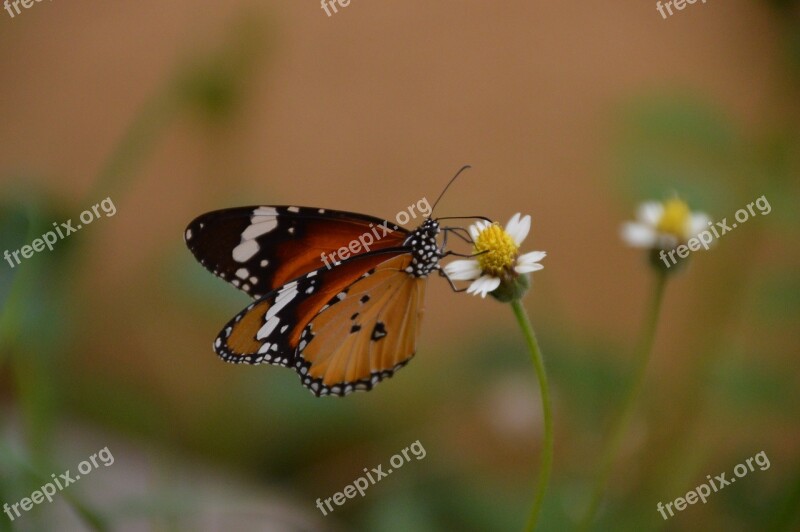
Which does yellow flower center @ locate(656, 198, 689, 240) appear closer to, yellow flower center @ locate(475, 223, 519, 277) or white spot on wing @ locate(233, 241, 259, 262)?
yellow flower center @ locate(475, 223, 519, 277)

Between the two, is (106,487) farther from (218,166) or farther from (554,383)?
(554,383)

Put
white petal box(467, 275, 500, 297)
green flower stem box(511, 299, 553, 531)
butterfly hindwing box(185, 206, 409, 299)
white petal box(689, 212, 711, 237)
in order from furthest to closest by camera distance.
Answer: white petal box(689, 212, 711, 237) < butterfly hindwing box(185, 206, 409, 299) < white petal box(467, 275, 500, 297) < green flower stem box(511, 299, 553, 531)

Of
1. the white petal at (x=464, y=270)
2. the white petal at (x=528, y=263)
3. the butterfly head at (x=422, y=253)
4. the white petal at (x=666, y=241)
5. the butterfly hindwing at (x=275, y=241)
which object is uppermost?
the butterfly hindwing at (x=275, y=241)

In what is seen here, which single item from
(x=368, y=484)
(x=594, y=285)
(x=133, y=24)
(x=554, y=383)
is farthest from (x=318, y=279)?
(x=133, y=24)

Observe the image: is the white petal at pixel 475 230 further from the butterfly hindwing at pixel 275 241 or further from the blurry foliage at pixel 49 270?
the blurry foliage at pixel 49 270

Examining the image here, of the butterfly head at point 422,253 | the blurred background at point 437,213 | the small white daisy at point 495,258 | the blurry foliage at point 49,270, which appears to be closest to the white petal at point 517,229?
the small white daisy at point 495,258

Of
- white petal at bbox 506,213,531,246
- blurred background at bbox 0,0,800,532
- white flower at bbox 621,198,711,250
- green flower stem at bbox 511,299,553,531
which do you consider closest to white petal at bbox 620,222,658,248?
white flower at bbox 621,198,711,250
